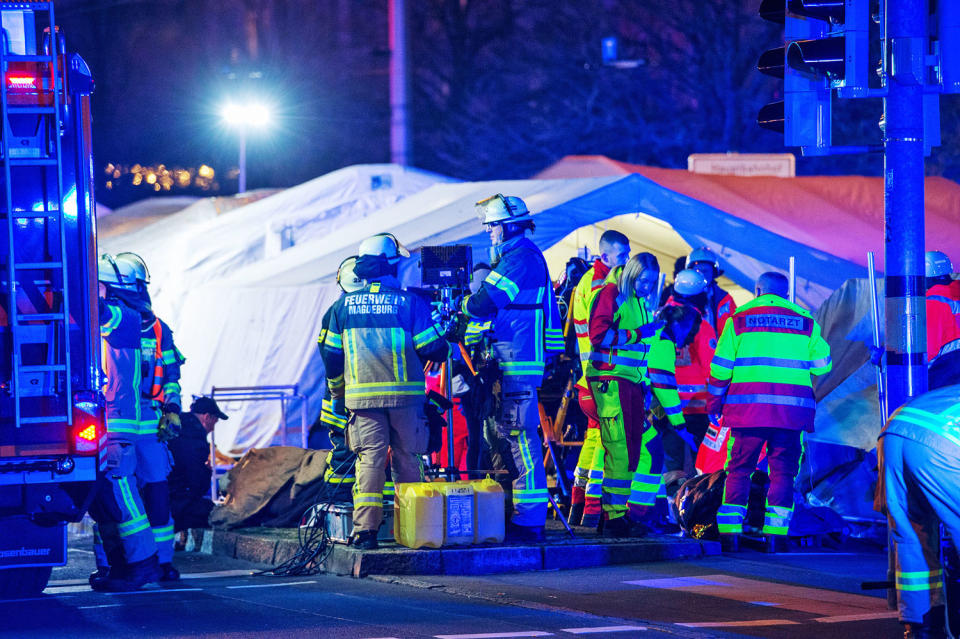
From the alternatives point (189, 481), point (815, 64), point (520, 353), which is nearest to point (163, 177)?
point (189, 481)

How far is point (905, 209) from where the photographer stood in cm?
752

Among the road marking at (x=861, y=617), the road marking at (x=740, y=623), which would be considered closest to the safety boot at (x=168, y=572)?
the road marking at (x=740, y=623)

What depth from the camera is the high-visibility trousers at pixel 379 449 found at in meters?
10.2

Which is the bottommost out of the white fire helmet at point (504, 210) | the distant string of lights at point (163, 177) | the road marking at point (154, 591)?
the road marking at point (154, 591)

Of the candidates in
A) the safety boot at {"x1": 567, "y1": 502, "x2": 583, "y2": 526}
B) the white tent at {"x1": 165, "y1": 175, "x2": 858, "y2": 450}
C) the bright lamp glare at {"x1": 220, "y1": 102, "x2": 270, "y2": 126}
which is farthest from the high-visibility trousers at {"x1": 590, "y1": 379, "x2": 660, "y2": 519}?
the bright lamp glare at {"x1": 220, "y1": 102, "x2": 270, "y2": 126}

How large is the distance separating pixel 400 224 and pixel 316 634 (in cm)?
852

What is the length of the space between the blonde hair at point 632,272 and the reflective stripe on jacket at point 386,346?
1.65m

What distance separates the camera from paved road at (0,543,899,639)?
25.5 ft

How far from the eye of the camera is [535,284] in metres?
10.5

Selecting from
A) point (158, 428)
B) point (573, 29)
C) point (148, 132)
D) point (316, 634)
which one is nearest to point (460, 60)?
point (573, 29)

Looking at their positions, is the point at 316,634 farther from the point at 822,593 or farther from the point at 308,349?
the point at 308,349

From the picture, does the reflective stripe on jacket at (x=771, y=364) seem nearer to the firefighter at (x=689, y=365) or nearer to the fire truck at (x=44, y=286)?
the firefighter at (x=689, y=365)

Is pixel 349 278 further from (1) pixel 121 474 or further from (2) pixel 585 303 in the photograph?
(1) pixel 121 474

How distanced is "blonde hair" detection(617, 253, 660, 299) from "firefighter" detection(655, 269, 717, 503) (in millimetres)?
1259
